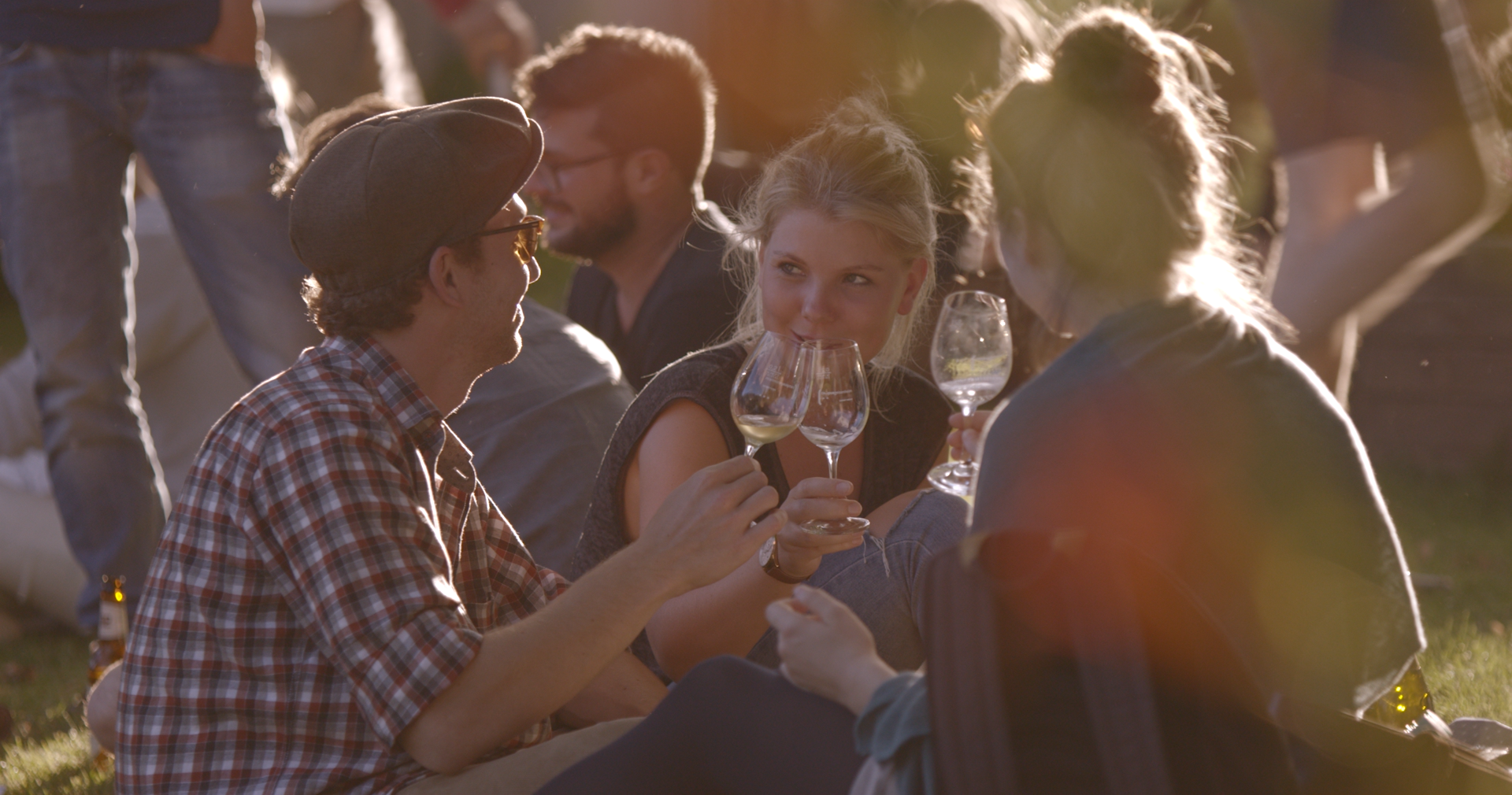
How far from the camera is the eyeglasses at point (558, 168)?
4388mm

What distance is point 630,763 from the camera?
1854mm

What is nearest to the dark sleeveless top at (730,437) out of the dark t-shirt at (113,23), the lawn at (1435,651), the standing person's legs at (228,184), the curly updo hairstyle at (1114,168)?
the curly updo hairstyle at (1114,168)

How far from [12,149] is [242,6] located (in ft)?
2.56

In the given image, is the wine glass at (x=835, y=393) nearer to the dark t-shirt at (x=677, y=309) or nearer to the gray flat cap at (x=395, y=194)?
the gray flat cap at (x=395, y=194)

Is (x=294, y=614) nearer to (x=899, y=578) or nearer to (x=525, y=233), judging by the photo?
(x=525, y=233)

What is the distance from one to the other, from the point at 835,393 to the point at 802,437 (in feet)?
1.63

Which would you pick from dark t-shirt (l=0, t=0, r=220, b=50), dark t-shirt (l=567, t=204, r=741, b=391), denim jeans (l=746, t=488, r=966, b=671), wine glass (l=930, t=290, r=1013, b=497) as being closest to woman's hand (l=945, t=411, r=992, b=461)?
denim jeans (l=746, t=488, r=966, b=671)

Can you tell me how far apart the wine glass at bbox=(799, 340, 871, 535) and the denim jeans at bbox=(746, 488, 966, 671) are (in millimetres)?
142

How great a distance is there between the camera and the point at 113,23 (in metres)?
3.54

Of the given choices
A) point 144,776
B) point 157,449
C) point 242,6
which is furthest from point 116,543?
point 144,776

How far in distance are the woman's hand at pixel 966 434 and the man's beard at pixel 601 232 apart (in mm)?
2123

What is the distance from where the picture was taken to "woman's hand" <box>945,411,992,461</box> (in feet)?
7.44

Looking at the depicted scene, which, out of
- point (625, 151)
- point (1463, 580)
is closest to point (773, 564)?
point (625, 151)

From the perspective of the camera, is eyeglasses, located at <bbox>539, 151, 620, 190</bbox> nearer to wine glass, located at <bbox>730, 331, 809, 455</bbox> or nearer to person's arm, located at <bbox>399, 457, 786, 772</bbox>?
wine glass, located at <bbox>730, 331, 809, 455</bbox>
